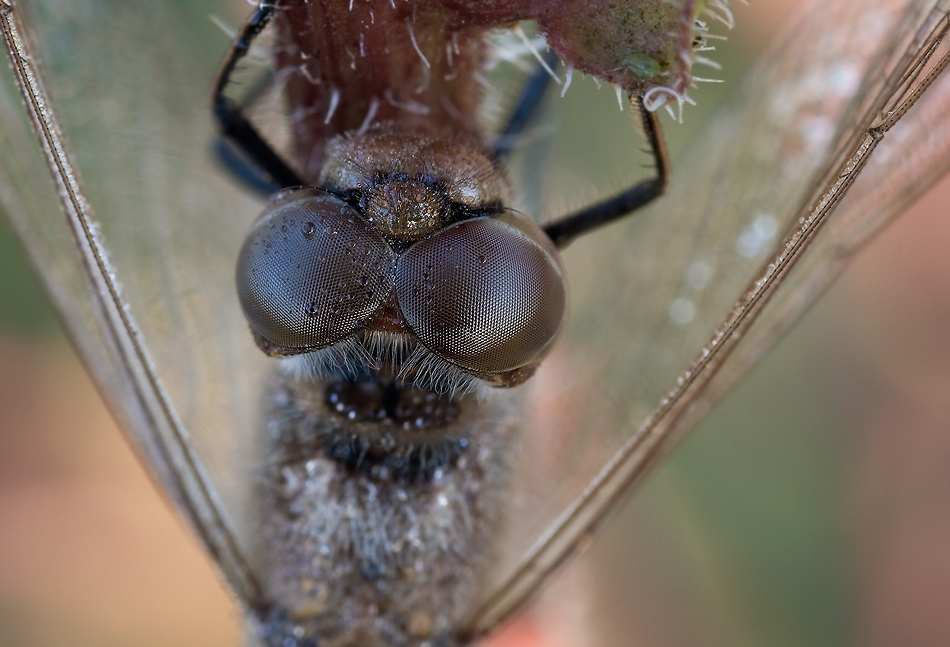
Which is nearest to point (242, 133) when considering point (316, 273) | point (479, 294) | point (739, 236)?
point (316, 273)

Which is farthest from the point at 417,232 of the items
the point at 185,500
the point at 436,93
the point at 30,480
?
the point at 30,480

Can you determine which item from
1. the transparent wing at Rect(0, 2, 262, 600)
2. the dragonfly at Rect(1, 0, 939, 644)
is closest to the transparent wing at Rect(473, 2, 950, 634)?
the dragonfly at Rect(1, 0, 939, 644)

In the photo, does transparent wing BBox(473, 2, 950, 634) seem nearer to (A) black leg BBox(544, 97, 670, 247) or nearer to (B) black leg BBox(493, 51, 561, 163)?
(A) black leg BBox(544, 97, 670, 247)

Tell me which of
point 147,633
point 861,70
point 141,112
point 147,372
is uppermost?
point 861,70

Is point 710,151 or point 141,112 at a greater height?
point 710,151

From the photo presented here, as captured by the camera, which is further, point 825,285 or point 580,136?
point 580,136

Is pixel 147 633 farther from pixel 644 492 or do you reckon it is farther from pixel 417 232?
pixel 417 232

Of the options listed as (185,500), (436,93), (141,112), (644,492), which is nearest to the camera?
(436,93)

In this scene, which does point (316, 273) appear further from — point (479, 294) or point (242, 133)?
point (242, 133)
